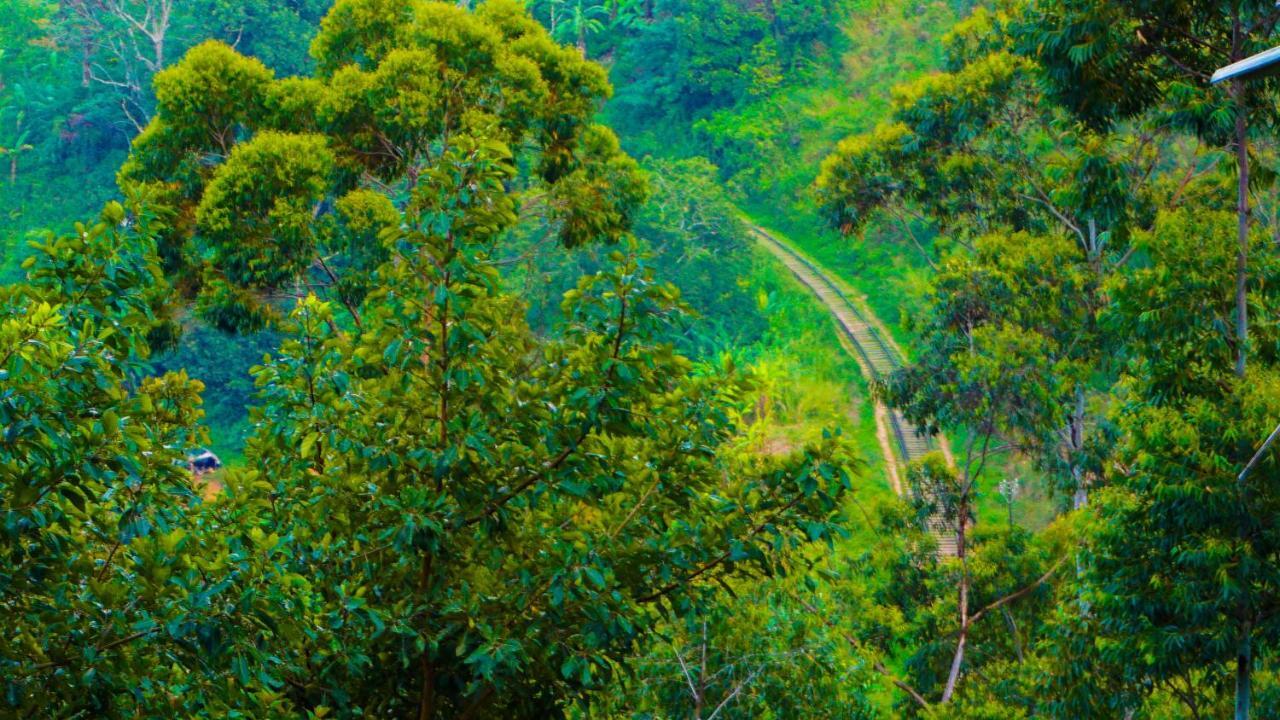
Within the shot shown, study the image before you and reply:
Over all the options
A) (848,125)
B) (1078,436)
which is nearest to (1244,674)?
(1078,436)

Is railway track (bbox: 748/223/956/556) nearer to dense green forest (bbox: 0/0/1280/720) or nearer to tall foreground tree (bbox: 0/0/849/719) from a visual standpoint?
dense green forest (bbox: 0/0/1280/720)

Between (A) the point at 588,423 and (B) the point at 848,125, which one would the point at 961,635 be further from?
(B) the point at 848,125

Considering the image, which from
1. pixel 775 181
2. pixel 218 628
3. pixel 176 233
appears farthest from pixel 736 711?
pixel 775 181

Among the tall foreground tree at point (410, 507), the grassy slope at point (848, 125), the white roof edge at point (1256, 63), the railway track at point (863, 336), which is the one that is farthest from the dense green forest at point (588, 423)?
the grassy slope at point (848, 125)

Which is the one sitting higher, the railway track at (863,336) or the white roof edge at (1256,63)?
the white roof edge at (1256,63)

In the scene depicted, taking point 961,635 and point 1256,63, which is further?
point 961,635

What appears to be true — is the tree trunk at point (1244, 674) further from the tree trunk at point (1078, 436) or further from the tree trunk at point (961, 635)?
the tree trunk at point (1078, 436)

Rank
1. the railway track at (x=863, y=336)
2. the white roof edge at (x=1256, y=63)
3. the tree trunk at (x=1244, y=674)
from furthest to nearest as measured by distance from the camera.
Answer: the railway track at (x=863, y=336) → the tree trunk at (x=1244, y=674) → the white roof edge at (x=1256, y=63)
